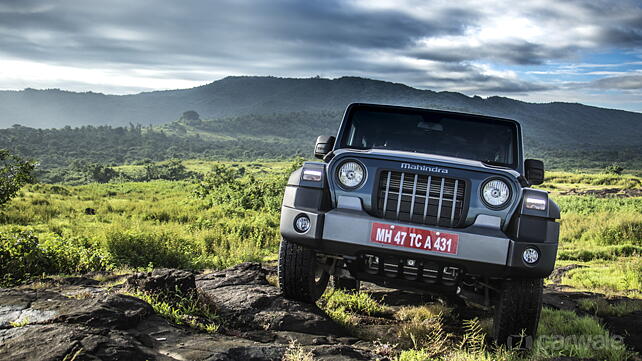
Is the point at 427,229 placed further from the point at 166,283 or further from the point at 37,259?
the point at 37,259

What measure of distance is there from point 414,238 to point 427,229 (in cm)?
13

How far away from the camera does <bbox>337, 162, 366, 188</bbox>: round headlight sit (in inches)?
182

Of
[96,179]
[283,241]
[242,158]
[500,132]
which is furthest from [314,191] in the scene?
[242,158]

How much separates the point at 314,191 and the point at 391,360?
5.14 feet

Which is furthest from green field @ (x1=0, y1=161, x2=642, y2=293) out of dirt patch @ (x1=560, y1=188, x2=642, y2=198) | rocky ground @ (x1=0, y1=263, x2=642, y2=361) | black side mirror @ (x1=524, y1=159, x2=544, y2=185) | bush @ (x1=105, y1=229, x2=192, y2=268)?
dirt patch @ (x1=560, y1=188, x2=642, y2=198)

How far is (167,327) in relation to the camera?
13.9 ft

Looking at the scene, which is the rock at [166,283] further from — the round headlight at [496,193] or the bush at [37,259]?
the round headlight at [496,193]

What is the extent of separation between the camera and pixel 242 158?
627 ft

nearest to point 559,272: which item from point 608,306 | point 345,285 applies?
point 608,306

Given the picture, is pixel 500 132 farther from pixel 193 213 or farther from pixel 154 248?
pixel 193 213

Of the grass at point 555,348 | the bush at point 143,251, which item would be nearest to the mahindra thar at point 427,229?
the grass at point 555,348

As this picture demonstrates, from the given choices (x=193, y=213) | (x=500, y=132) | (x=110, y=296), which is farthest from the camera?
(x=193, y=213)

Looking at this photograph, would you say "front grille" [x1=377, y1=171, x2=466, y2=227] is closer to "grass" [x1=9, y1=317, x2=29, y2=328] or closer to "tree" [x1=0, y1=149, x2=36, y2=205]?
"grass" [x1=9, y1=317, x2=29, y2=328]

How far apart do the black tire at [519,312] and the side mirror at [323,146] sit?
2.39 meters
